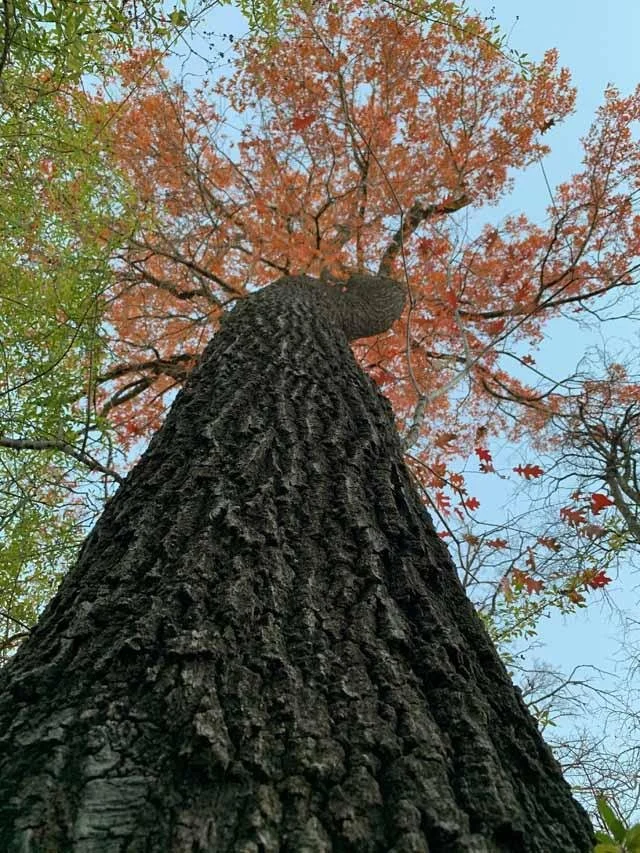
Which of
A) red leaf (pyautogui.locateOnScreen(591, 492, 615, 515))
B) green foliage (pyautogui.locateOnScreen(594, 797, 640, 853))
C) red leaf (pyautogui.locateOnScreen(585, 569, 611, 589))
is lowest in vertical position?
green foliage (pyautogui.locateOnScreen(594, 797, 640, 853))

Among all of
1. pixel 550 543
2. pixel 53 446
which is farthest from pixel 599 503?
pixel 53 446

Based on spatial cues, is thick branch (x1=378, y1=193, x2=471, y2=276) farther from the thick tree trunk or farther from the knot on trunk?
the thick tree trunk

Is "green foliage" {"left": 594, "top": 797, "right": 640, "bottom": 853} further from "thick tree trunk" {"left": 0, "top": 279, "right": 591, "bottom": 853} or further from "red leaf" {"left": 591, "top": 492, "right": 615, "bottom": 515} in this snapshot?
"red leaf" {"left": 591, "top": 492, "right": 615, "bottom": 515}

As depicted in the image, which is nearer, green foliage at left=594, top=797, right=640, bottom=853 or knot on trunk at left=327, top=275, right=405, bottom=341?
green foliage at left=594, top=797, right=640, bottom=853

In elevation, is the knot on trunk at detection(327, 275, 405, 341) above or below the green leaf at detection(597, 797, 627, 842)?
above

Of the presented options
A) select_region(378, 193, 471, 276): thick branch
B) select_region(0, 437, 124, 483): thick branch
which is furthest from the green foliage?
select_region(378, 193, 471, 276): thick branch

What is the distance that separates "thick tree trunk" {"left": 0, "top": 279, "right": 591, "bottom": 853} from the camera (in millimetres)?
784

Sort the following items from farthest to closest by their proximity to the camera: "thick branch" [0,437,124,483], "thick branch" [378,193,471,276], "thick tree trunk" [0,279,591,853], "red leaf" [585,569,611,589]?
"thick branch" [378,193,471,276], "red leaf" [585,569,611,589], "thick branch" [0,437,124,483], "thick tree trunk" [0,279,591,853]

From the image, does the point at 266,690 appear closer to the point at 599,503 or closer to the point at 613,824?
the point at 613,824

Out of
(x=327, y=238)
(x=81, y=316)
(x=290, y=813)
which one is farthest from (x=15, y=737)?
(x=327, y=238)

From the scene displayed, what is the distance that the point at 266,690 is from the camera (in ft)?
3.24

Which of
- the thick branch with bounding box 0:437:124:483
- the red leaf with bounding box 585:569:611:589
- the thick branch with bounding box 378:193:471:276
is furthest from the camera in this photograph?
the thick branch with bounding box 378:193:471:276

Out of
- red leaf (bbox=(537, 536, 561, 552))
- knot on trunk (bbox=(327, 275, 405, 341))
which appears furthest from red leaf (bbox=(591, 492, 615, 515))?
knot on trunk (bbox=(327, 275, 405, 341))

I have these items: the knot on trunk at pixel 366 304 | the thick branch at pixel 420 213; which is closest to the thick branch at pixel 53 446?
the knot on trunk at pixel 366 304
